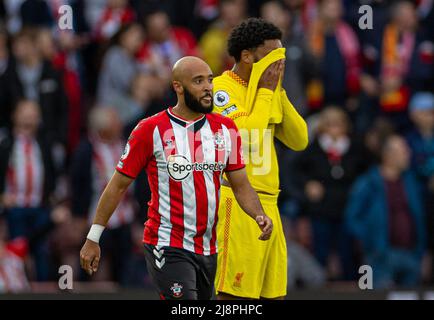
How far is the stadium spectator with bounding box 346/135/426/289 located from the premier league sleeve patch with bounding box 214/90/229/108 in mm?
4857

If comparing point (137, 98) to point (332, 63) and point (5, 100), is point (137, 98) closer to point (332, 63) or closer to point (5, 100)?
point (5, 100)

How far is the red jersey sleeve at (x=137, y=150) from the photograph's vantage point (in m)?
7.42

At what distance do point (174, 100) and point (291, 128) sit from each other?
175 inches

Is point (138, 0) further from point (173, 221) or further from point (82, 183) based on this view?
point (173, 221)

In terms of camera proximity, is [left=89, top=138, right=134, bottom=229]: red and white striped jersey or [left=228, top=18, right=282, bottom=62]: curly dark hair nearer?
[left=228, top=18, right=282, bottom=62]: curly dark hair

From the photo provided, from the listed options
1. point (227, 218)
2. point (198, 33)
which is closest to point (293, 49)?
point (198, 33)

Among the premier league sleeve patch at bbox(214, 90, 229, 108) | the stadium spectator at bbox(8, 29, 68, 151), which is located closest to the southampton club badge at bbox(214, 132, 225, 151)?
the premier league sleeve patch at bbox(214, 90, 229, 108)

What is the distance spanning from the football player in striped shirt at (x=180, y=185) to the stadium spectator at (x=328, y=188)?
518cm

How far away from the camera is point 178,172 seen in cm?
744

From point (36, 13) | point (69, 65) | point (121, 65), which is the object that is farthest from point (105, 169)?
point (36, 13)

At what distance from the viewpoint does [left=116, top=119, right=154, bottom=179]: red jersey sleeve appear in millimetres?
7422

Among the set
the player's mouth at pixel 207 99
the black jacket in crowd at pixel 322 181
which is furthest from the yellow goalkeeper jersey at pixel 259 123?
the black jacket in crowd at pixel 322 181

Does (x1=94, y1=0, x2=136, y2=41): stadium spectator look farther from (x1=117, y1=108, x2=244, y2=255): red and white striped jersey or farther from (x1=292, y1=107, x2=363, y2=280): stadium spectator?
(x1=117, y1=108, x2=244, y2=255): red and white striped jersey

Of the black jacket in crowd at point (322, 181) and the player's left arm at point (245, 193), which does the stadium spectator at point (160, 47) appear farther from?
the player's left arm at point (245, 193)
